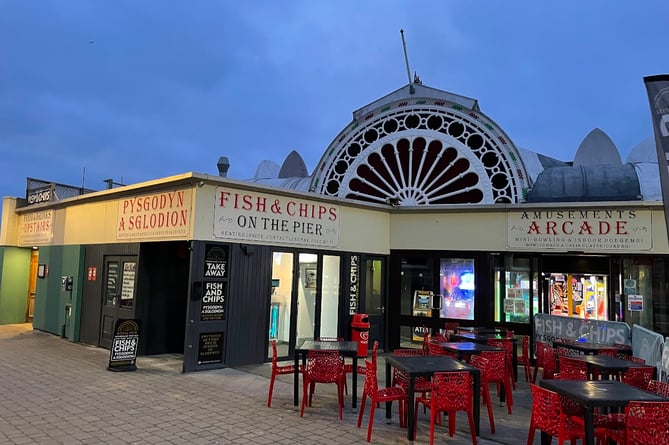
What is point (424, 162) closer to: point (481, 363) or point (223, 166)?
point (223, 166)

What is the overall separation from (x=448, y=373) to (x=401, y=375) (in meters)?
1.04

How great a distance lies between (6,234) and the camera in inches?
625

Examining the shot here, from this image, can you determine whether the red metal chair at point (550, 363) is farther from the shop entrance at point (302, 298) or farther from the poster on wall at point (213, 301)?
the poster on wall at point (213, 301)

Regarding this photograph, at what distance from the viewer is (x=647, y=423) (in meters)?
4.04

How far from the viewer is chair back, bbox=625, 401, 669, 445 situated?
4.04m

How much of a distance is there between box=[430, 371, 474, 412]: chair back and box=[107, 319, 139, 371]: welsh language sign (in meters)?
6.04

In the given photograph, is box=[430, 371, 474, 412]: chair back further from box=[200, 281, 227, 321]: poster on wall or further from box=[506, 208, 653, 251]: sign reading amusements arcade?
box=[506, 208, 653, 251]: sign reading amusements arcade

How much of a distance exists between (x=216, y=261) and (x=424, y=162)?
7.39 metres

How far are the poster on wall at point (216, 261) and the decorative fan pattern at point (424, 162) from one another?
5437 mm


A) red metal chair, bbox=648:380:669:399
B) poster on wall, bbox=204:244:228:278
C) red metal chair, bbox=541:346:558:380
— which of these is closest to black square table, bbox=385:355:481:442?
red metal chair, bbox=648:380:669:399

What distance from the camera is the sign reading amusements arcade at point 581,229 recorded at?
33.9 feet

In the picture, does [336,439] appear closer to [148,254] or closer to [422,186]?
[148,254]

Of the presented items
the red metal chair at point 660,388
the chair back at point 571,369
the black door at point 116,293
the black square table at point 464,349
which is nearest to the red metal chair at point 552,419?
the red metal chair at point 660,388

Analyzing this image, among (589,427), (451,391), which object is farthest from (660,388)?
(451,391)
